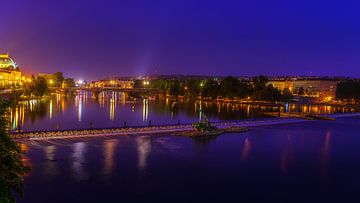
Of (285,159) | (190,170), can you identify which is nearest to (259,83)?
(285,159)

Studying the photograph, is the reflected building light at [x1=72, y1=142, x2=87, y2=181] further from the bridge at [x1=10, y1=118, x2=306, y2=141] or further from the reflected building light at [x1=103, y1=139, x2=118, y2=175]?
the bridge at [x1=10, y1=118, x2=306, y2=141]

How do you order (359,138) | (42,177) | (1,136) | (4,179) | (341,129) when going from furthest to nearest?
(341,129), (359,138), (42,177), (1,136), (4,179)

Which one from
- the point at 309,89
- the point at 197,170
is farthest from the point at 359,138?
the point at 309,89

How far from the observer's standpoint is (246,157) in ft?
49.8

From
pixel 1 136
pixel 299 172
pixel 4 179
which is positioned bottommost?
pixel 299 172

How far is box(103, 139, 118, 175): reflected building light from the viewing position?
493 inches

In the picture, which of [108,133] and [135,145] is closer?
[135,145]

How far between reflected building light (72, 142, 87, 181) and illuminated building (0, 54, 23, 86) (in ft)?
141

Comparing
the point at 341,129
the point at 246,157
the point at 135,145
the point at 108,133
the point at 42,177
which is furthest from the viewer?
the point at 341,129

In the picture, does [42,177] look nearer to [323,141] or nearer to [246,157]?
[246,157]

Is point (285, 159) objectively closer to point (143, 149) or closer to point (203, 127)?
point (143, 149)

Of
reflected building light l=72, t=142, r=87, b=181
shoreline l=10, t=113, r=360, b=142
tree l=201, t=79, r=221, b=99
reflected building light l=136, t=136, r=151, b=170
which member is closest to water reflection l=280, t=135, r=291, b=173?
reflected building light l=136, t=136, r=151, b=170

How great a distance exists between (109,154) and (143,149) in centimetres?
162

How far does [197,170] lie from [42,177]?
4772 millimetres
